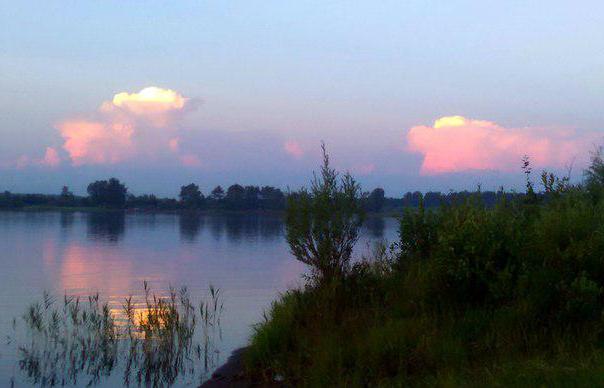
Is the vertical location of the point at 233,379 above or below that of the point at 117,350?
above

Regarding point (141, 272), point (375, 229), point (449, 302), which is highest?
point (449, 302)

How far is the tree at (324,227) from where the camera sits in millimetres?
12633

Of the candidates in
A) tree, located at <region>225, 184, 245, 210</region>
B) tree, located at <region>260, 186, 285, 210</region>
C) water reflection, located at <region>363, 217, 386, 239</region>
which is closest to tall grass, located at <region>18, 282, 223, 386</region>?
water reflection, located at <region>363, 217, 386, 239</region>

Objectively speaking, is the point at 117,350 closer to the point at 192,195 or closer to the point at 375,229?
the point at 375,229

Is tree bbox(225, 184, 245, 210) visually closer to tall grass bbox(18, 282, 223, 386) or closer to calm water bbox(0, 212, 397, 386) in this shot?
calm water bbox(0, 212, 397, 386)

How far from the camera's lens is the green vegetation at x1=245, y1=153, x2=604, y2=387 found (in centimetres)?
907

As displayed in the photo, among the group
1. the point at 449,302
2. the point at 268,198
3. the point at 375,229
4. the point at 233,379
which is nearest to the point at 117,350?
the point at 233,379

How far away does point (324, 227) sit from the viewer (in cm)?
1268

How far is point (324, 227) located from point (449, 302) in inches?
111

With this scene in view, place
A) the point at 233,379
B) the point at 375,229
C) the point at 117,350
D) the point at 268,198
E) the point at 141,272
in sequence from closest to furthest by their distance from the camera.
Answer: the point at 233,379 < the point at 117,350 < the point at 141,272 < the point at 375,229 < the point at 268,198

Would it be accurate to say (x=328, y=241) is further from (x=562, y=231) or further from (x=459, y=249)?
(x=562, y=231)

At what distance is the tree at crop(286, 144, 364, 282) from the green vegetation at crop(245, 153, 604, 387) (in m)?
0.02

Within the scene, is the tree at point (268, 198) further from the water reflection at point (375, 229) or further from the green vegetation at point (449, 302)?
the green vegetation at point (449, 302)

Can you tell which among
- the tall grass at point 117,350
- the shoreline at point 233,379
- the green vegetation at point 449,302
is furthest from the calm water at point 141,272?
the green vegetation at point 449,302
